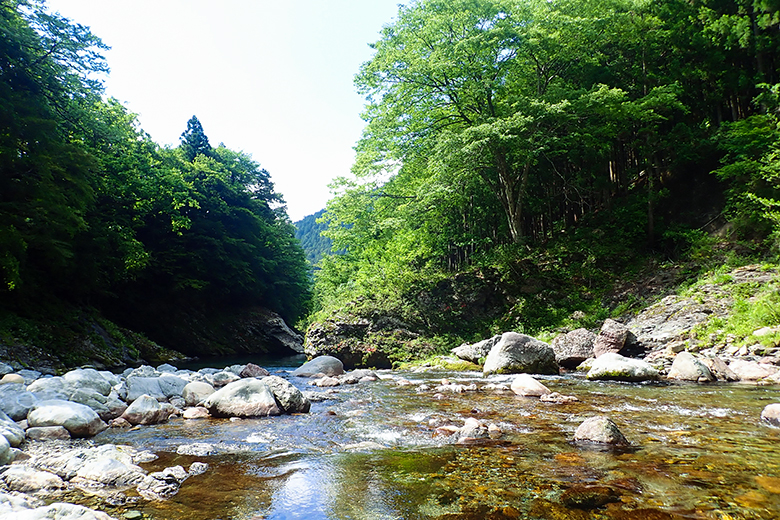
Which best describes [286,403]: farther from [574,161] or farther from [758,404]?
[574,161]

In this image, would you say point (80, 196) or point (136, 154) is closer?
point (80, 196)

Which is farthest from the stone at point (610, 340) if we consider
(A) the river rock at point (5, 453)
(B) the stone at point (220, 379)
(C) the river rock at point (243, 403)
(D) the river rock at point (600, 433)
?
(A) the river rock at point (5, 453)

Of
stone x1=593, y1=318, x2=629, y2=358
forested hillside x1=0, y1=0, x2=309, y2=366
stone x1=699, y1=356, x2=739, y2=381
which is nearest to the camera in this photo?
stone x1=699, y1=356, x2=739, y2=381

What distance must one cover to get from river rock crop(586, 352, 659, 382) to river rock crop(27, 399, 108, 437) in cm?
932

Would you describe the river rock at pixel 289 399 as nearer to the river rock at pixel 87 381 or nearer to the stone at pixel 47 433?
the stone at pixel 47 433

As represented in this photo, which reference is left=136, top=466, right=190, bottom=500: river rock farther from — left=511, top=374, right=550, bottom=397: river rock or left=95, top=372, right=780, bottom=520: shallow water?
left=511, top=374, right=550, bottom=397: river rock

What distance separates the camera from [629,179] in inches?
874

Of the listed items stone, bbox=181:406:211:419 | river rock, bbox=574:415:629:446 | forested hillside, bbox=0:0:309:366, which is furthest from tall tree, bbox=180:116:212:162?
river rock, bbox=574:415:629:446

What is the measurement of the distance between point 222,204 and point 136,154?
8822 mm

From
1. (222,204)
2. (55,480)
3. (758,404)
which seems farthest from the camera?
(222,204)

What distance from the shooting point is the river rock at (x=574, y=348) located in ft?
38.5

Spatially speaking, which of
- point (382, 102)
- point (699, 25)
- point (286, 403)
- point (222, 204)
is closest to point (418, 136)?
point (382, 102)

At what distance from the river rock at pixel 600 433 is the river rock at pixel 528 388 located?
293cm

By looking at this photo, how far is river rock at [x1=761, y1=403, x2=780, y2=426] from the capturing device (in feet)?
16.6
